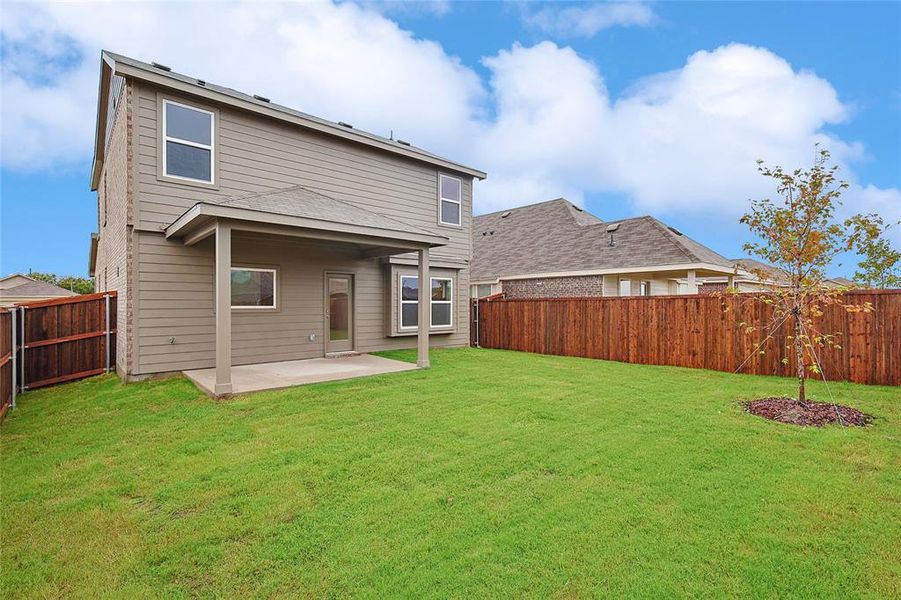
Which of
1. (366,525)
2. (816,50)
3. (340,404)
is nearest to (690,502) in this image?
(366,525)

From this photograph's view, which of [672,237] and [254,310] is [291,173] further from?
[672,237]

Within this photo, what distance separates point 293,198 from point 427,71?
30.1 ft

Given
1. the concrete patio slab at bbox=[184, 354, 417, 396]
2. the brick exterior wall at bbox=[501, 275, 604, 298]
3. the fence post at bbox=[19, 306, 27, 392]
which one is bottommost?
the concrete patio slab at bbox=[184, 354, 417, 396]

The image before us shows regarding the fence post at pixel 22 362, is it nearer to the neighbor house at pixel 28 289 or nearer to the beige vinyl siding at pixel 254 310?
the beige vinyl siding at pixel 254 310

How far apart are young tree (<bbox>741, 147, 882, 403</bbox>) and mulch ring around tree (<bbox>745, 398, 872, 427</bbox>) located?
0.68 feet

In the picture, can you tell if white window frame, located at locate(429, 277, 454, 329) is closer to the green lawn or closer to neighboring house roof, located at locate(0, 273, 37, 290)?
the green lawn

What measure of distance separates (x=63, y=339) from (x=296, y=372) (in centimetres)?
431

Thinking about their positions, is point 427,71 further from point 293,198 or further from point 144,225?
point 144,225

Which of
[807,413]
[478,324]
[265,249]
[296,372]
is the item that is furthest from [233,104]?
[807,413]

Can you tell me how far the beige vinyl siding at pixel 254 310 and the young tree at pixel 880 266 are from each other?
24.2 m

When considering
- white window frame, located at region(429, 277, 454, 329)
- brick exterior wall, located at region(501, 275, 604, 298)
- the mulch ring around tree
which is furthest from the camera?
brick exterior wall, located at region(501, 275, 604, 298)

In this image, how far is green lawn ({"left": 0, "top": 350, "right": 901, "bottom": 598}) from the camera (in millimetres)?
2289

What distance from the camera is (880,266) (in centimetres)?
2081

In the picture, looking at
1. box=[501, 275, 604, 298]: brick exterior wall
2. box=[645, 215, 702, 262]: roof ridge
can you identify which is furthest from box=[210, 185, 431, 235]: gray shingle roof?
box=[645, 215, 702, 262]: roof ridge
